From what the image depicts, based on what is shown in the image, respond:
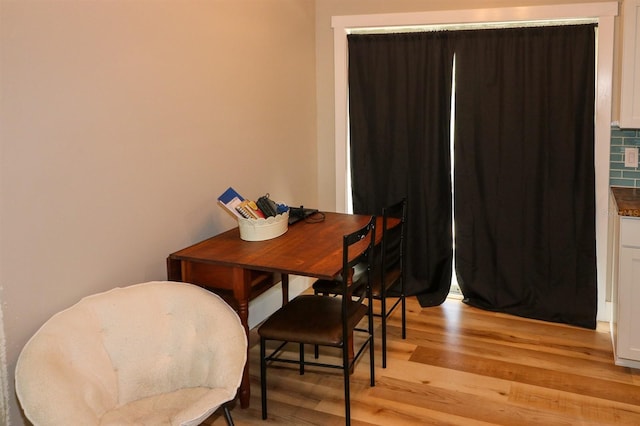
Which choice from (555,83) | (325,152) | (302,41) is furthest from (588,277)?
(302,41)

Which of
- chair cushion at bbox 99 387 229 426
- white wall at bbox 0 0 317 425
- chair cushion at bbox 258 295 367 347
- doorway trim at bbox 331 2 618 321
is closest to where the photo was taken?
chair cushion at bbox 99 387 229 426

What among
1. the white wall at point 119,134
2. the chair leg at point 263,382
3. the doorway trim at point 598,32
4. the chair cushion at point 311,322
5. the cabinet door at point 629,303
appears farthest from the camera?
the doorway trim at point 598,32

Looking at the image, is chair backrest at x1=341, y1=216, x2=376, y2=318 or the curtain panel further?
the curtain panel

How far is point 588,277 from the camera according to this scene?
12.5 ft

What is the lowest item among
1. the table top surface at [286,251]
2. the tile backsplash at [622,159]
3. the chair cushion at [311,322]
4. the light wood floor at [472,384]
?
the light wood floor at [472,384]

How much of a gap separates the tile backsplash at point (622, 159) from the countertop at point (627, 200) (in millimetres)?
60

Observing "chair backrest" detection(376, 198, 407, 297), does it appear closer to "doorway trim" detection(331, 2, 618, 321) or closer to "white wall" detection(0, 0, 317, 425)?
"white wall" detection(0, 0, 317, 425)

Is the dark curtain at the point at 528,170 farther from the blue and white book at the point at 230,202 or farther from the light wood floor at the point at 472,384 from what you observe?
the blue and white book at the point at 230,202

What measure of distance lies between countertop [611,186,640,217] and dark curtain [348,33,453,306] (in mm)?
1080

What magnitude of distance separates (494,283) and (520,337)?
53 centimetres

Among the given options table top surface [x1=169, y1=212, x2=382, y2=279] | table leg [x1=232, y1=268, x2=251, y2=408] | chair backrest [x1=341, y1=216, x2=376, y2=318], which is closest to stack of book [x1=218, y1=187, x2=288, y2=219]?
table top surface [x1=169, y1=212, x2=382, y2=279]

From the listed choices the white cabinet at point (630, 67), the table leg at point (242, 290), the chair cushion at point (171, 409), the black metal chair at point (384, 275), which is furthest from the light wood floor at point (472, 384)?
the white cabinet at point (630, 67)

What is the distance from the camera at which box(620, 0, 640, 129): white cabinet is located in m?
3.20

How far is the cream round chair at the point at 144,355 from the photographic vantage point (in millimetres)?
1930
